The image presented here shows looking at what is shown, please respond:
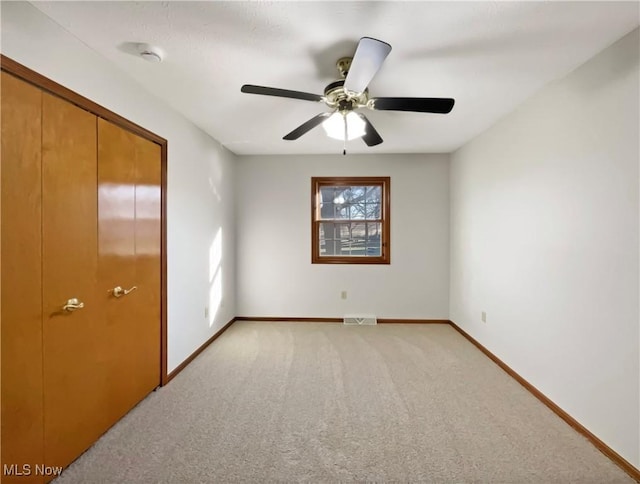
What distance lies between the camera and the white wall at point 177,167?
158 cm

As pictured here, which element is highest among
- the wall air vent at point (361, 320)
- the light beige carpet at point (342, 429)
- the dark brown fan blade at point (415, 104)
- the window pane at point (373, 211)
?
the dark brown fan blade at point (415, 104)

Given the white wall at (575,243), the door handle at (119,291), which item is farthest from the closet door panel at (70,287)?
the white wall at (575,243)

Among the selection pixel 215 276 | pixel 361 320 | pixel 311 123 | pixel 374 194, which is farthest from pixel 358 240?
pixel 311 123

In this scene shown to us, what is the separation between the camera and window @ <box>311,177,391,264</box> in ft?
15.1

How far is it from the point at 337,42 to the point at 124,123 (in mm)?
1564

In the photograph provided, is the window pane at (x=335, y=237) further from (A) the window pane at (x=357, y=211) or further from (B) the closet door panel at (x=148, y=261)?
(B) the closet door panel at (x=148, y=261)

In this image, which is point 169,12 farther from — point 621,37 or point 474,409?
point 474,409

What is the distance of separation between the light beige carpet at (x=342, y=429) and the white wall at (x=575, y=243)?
13.2 inches

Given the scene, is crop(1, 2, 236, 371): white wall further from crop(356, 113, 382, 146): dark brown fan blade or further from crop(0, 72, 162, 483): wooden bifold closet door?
crop(356, 113, 382, 146): dark brown fan blade

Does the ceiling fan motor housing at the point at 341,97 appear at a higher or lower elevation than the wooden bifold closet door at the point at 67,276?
higher

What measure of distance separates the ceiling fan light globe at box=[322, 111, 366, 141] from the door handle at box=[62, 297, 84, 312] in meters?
2.07

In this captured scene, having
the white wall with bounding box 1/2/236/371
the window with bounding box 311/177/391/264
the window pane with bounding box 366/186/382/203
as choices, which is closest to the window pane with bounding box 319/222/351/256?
the window with bounding box 311/177/391/264

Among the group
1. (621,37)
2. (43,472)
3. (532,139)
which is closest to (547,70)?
(621,37)

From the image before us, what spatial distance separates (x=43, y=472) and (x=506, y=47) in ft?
11.5
